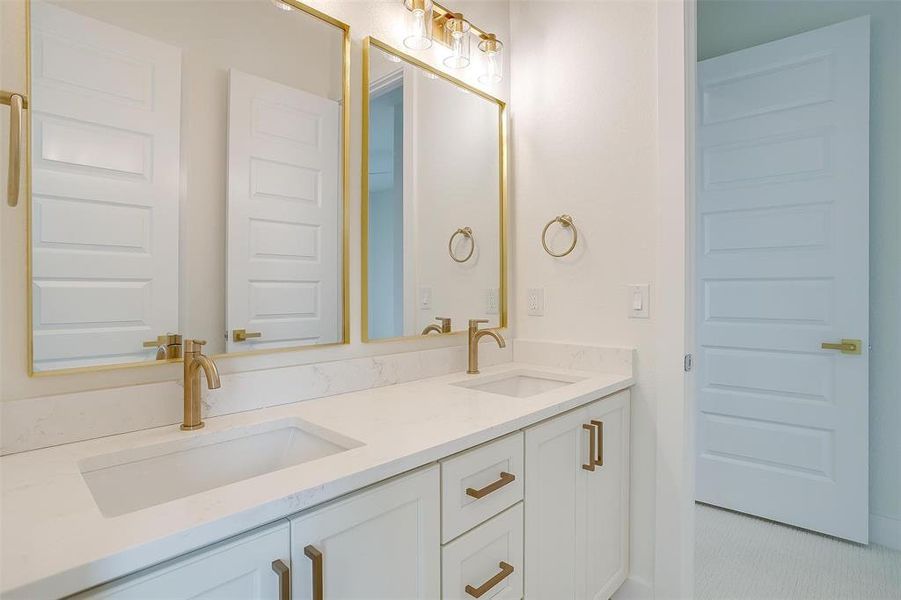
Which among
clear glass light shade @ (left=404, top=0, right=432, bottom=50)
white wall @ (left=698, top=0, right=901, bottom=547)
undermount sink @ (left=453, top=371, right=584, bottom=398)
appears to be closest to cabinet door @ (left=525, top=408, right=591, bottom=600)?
undermount sink @ (left=453, top=371, right=584, bottom=398)

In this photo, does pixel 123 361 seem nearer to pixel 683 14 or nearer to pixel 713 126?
pixel 683 14

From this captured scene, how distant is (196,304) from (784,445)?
2.57m

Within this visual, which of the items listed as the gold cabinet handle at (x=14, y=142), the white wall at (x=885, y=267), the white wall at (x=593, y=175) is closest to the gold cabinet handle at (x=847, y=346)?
the white wall at (x=885, y=267)

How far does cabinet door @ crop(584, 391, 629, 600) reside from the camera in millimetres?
1543

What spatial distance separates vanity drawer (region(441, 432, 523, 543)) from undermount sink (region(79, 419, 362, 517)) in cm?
22

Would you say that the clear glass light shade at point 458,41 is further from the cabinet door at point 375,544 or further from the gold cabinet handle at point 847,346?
the gold cabinet handle at point 847,346

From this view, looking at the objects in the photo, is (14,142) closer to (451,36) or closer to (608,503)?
(451,36)

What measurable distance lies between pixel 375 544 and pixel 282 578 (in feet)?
0.62

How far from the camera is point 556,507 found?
54.3 inches

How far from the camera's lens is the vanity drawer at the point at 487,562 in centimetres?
106

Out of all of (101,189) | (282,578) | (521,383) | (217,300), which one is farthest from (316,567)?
(521,383)

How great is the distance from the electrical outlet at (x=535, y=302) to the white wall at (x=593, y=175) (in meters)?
0.02

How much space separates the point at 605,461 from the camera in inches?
63.2

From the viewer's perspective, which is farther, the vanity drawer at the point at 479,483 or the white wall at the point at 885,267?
the white wall at the point at 885,267
